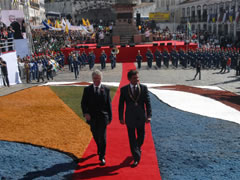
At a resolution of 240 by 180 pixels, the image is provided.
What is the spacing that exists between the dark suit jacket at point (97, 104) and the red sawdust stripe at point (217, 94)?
23.9 feet

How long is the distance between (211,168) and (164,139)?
6.70 ft

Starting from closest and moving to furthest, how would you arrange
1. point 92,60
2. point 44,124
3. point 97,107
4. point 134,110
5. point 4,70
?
1. point 134,110
2. point 97,107
3. point 44,124
4. point 4,70
5. point 92,60

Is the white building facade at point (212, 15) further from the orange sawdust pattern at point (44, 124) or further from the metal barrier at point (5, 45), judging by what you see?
the orange sawdust pattern at point (44, 124)

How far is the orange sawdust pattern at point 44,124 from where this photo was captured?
7.94 meters

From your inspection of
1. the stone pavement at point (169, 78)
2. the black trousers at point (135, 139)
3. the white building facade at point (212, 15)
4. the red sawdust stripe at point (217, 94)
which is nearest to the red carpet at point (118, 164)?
the black trousers at point (135, 139)

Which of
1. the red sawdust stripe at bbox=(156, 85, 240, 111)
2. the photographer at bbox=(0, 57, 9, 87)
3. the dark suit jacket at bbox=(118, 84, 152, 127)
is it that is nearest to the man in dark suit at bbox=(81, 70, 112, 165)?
the dark suit jacket at bbox=(118, 84, 152, 127)

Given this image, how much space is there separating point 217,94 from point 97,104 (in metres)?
9.74

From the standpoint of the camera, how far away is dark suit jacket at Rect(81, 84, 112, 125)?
617 cm

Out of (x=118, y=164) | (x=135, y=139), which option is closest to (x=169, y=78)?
(x=118, y=164)

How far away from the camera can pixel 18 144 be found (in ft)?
25.6

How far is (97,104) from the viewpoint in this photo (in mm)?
6203

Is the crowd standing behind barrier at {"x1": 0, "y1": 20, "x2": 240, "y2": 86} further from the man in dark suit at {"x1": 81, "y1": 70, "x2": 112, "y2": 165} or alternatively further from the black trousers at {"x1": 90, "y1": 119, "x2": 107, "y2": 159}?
the black trousers at {"x1": 90, "y1": 119, "x2": 107, "y2": 159}

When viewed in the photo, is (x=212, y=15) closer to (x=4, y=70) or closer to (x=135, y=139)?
(x=4, y=70)

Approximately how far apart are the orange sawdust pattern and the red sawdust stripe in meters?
6.46
